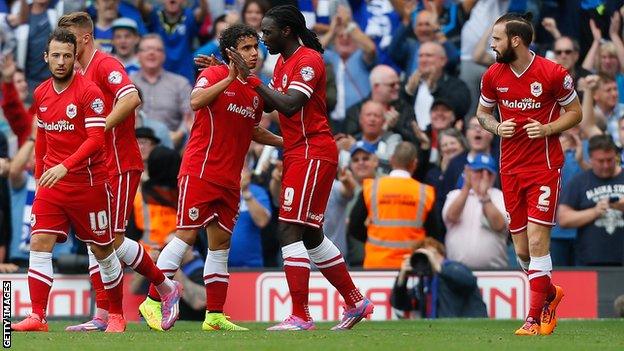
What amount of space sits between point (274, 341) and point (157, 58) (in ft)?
30.0

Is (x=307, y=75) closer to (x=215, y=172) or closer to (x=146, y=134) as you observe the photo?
(x=215, y=172)

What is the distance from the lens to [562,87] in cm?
1298

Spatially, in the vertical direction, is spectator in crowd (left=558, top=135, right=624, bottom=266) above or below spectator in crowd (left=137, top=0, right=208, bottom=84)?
below

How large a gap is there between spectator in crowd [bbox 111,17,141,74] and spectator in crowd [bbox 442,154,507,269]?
17.0 ft

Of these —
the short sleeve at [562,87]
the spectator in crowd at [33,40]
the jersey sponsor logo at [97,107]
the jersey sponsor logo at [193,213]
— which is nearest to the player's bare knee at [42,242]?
the jersey sponsor logo at [97,107]

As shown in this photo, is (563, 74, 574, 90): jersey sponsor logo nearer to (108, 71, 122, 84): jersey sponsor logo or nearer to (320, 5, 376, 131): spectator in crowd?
(108, 71, 122, 84): jersey sponsor logo

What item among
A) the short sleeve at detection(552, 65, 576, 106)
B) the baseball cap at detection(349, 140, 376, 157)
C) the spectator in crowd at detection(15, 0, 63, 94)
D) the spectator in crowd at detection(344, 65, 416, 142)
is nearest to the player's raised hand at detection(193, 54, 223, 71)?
the short sleeve at detection(552, 65, 576, 106)

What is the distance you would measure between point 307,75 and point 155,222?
4.26m

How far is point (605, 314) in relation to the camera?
17.2 metres

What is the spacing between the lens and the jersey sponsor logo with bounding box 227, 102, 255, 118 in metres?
13.4

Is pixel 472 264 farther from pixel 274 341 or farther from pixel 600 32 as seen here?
pixel 274 341

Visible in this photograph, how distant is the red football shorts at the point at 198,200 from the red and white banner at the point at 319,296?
385 centimetres

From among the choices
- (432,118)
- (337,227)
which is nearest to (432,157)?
(432,118)

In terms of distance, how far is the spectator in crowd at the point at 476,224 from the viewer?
698 inches
